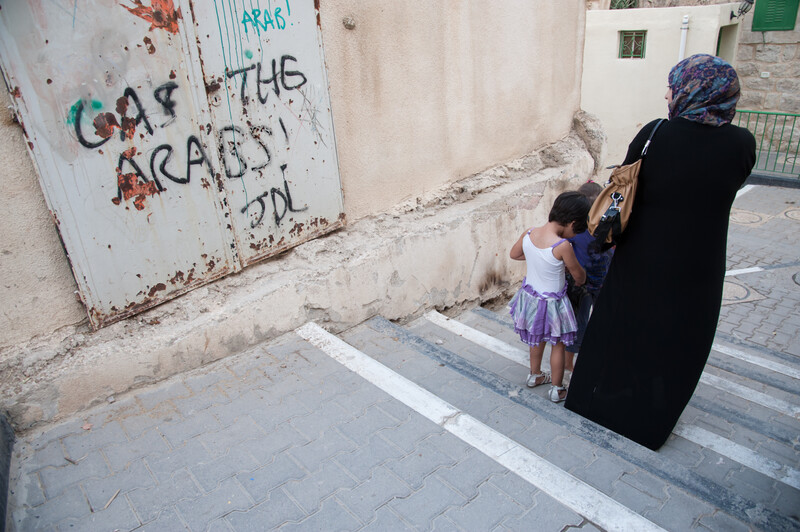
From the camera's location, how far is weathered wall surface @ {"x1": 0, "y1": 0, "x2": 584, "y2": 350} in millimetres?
2872

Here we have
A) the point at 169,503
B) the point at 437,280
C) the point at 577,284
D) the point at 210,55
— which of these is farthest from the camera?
the point at 437,280

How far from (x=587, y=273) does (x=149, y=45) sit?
2.90 m

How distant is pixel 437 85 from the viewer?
462 cm

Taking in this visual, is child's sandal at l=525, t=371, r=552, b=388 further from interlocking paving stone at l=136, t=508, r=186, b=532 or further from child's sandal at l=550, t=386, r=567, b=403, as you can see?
interlocking paving stone at l=136, t=508, r=186, b=532

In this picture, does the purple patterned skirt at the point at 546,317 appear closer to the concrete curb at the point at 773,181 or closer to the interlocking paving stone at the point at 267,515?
the interlocking paving stone at the point at 267,515

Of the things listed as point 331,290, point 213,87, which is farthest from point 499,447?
point 213,87

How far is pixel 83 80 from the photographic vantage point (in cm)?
279

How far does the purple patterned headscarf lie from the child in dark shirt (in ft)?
3.07

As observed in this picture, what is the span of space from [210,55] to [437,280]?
243 cm

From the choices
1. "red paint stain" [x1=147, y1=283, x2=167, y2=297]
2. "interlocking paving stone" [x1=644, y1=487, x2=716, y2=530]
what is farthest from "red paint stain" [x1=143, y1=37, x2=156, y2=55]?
"interlocking paving stone" [x1=644, y1=487, x2=716, y2=530]

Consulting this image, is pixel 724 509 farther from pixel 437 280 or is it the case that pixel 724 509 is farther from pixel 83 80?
pixel 83 80

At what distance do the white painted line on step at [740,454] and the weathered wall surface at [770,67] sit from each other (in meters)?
10.4

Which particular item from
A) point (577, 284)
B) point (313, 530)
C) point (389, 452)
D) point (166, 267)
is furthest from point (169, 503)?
point (577, 284)

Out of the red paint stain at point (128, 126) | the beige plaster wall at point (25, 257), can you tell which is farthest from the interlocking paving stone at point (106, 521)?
the red paint stain at point (128, 126)
